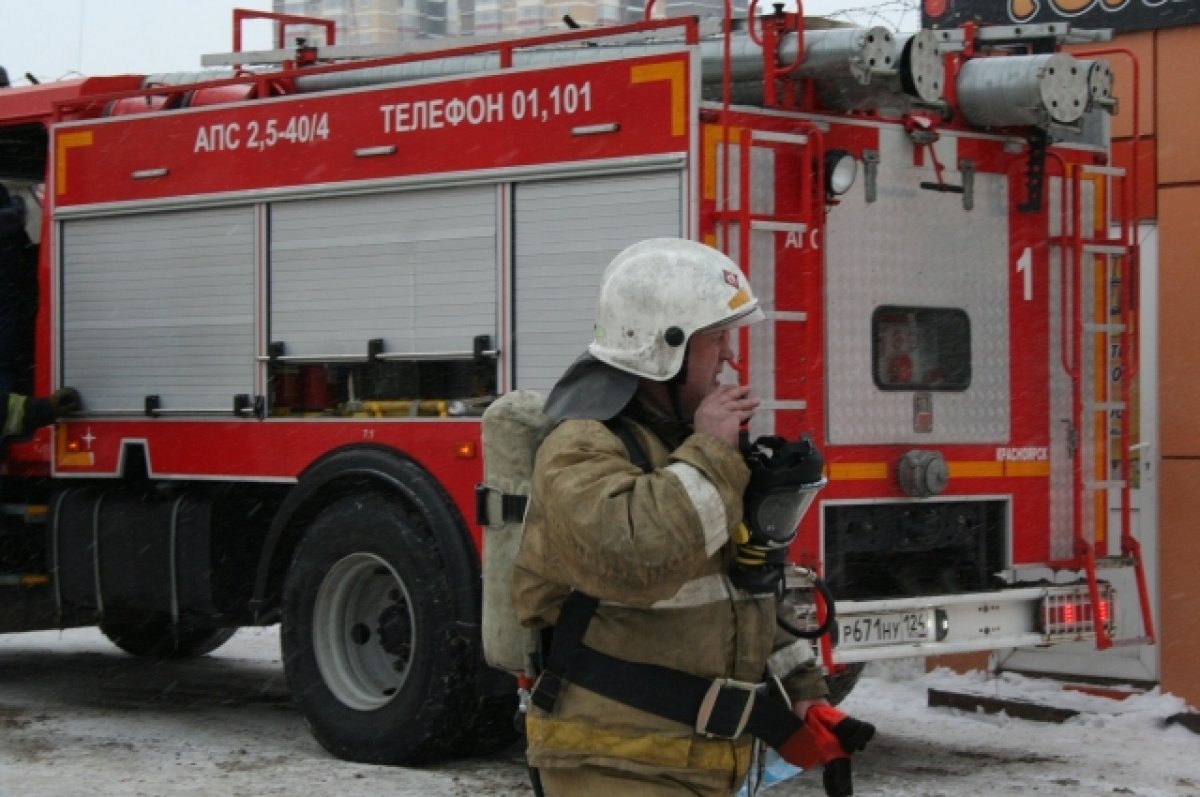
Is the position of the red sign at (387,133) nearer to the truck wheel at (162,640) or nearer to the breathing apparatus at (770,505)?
the truck wheel at (162,640)

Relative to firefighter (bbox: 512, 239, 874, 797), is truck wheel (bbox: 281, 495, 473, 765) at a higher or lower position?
lower

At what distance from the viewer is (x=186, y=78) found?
388 inches

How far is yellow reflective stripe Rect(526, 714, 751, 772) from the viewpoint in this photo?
378 cm

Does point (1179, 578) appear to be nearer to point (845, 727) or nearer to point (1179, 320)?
point (1179, 320)

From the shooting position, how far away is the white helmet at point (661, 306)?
12.8ft

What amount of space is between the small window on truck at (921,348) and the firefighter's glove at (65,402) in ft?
12.4

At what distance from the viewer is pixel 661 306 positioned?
3900mm

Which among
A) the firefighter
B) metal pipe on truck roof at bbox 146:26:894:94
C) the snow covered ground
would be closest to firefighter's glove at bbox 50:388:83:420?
the snow covered ground

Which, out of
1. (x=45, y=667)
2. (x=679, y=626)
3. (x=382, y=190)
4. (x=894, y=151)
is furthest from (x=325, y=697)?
(x=679, y=626)

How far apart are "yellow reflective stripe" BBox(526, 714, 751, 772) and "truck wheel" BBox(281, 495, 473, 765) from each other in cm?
386

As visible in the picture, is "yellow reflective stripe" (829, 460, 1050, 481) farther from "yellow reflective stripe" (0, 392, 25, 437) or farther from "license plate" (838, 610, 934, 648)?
"yellow reflective stripe" (0, 392, 25, 437)

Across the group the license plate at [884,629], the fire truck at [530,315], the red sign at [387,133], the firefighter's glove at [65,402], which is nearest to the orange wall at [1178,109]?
the fire truck at [530,315]

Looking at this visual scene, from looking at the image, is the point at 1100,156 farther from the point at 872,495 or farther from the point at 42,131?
the point at 42,131

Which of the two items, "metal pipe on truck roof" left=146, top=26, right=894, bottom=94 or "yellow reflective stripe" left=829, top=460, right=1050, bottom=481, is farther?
"yellow reflective stripe" left=829, top=460, right=1050, bottom=481
